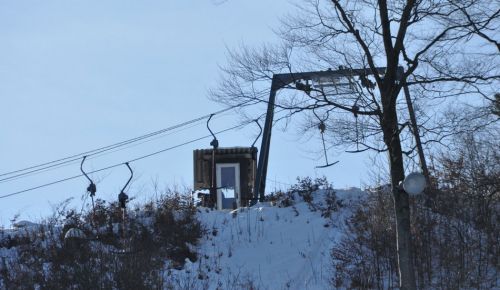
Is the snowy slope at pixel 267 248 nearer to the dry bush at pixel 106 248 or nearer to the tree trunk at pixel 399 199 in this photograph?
the dry bush at pixel 106 248

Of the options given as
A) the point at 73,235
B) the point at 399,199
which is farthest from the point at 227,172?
the point at 399,199

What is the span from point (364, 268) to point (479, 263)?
227 centimetres

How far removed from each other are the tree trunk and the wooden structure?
10617 mm

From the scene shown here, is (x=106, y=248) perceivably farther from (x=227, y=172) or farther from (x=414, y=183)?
(x=227, y=172)

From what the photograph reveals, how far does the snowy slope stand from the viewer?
52.6 ft

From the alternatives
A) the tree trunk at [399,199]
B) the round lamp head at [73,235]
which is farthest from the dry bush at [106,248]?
the tree trunk at [399,199]

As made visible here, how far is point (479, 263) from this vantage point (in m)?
16.2

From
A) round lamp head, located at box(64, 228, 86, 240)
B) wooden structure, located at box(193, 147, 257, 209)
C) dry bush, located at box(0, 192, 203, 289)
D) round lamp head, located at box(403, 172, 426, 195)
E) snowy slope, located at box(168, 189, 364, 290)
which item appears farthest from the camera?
wooden structure, located at box(193, 147, 257, 209)

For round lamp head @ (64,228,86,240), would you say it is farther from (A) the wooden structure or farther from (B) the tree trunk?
(A) the wooden structure

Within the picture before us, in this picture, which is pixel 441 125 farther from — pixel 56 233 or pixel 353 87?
pixel 56 233

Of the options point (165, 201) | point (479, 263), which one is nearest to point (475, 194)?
point (479, 263)

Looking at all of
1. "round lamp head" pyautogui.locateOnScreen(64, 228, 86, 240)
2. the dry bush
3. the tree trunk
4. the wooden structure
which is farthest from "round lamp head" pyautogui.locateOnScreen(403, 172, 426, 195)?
the wooden structure

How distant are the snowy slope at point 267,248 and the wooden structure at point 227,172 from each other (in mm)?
4434

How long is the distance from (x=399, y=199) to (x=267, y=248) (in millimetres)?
5318
